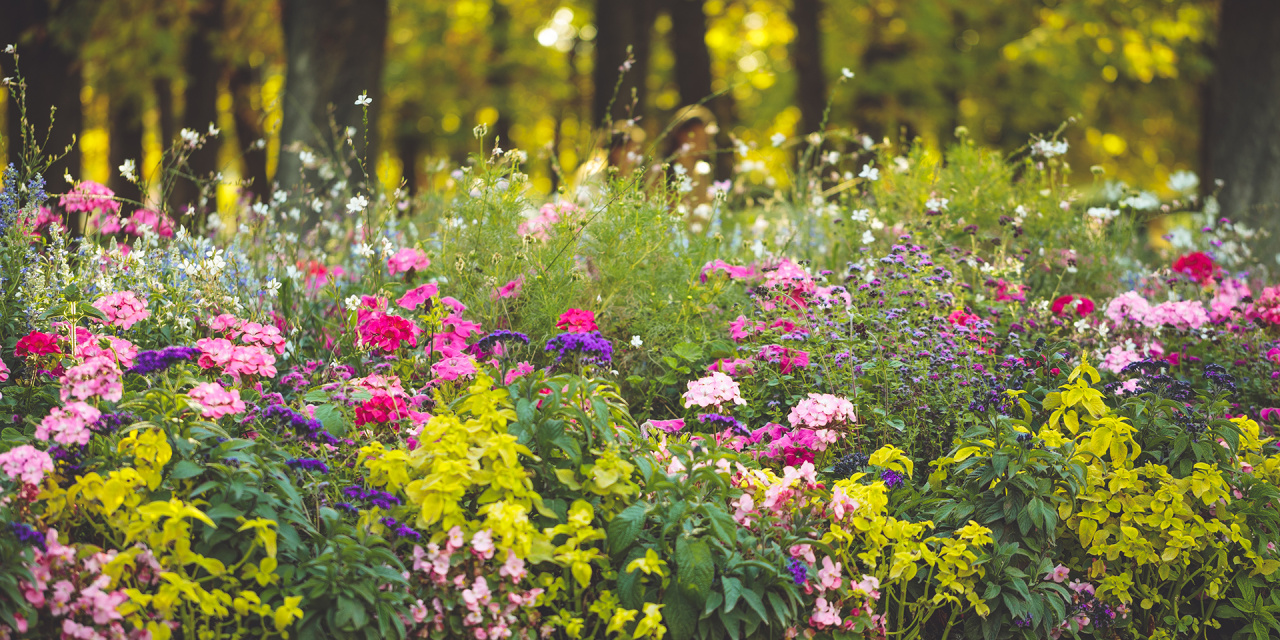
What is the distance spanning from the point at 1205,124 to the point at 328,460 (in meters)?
10.6

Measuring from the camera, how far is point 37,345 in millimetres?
3082

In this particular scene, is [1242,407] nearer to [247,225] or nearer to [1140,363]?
[1140,363]

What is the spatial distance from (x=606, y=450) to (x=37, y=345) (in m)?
1.87

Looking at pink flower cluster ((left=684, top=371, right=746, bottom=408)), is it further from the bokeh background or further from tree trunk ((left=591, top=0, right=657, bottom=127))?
tree trunk ((left=591, top=0, right=657, bottom=127))

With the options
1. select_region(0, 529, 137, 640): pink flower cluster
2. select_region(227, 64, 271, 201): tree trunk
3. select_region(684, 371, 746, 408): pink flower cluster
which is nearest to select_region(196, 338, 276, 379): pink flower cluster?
select_region(0, 529, 137, 640): pink flower cluster

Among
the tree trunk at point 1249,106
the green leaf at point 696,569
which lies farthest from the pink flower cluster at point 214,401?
the tree trunk at point 1249,106

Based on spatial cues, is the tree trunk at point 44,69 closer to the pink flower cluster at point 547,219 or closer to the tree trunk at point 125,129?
the tree trunk at point 125,129

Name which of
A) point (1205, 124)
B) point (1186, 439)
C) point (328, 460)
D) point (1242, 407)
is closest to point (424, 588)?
point (328, 460)

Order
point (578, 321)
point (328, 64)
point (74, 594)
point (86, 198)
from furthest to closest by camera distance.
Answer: point (328, 64) → point (86, 198) → point (578, 321) → point (74, 594)

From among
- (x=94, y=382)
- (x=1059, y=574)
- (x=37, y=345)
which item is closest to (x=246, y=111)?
(x=37, y=345)

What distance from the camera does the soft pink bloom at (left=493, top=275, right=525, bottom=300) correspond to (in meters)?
4.24

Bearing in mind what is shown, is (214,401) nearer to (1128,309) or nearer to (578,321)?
(578,321)

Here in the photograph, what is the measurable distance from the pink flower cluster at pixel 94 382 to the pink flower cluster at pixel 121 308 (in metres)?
0.72

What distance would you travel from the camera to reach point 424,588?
8.82 ft
